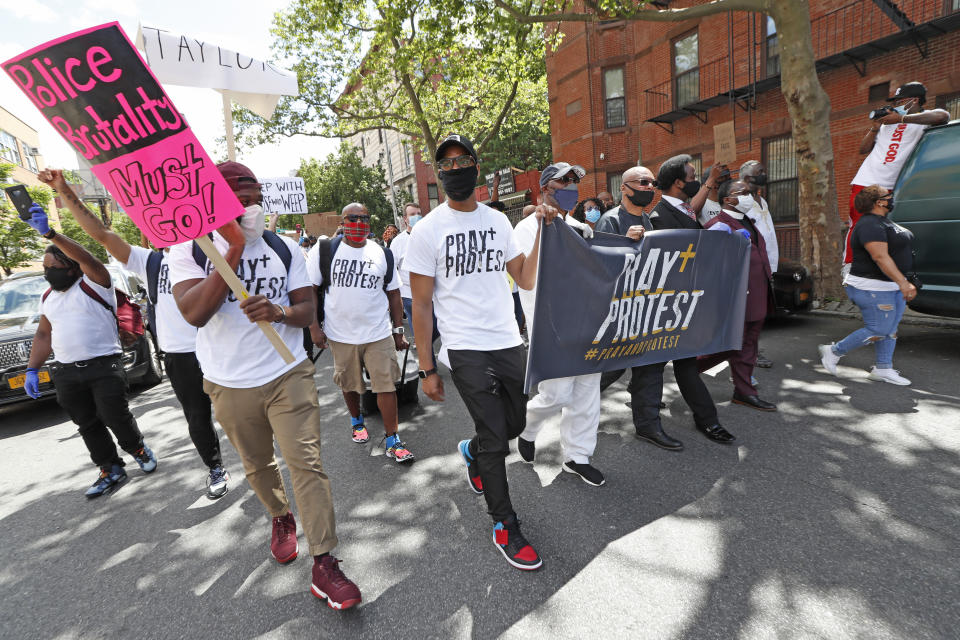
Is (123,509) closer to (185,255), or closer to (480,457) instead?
(185,255)

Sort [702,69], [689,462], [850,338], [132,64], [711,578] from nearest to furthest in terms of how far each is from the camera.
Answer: [132,64] → [711,578] → [689,462] → [850,338] → [702,69]

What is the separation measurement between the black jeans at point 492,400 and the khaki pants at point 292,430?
780mm

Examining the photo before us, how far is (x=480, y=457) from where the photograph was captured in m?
2.67

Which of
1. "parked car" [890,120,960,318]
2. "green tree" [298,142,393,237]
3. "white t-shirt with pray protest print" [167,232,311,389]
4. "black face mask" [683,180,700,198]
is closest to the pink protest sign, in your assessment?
"white t-shirt with pray protest print" [167,232,311,389]

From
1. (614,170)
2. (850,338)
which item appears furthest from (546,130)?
(850,338)

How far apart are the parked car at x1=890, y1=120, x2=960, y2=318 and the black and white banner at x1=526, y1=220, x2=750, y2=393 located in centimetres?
253

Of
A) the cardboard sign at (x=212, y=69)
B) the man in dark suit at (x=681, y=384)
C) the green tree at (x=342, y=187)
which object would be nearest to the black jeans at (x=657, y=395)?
the man in dark suit at (x=681, y=384)

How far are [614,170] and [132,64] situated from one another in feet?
59.3

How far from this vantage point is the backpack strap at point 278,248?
2.62m

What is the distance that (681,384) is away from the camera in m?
3.95

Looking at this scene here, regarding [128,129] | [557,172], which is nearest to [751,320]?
[557,172]

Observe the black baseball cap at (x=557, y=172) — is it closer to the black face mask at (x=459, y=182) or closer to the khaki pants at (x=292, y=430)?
the black face mask at (x=459, y=182)

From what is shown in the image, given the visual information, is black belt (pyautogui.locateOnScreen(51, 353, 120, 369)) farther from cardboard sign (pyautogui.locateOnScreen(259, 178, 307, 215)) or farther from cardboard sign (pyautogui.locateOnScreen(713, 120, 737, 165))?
cardboard sign (pyautogui.locateOnScreen(713, 120, 737, 165))

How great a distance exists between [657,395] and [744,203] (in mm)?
2267
